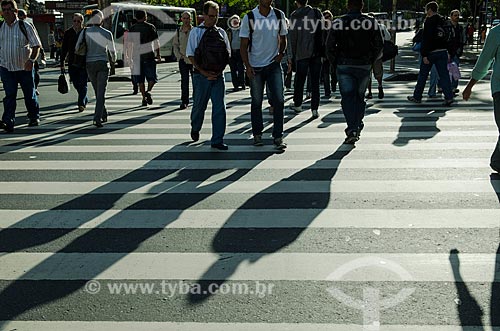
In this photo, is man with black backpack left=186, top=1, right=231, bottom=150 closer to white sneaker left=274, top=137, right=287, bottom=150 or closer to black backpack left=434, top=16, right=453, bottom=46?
white sneaker left=274, top=137, right=287, bottom=150

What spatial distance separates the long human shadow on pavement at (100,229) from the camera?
4.03 metres

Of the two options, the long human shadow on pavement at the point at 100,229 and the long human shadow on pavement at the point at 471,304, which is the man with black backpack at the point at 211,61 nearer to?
the long human shadow on pavement at the point at 100,229

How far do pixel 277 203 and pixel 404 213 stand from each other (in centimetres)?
115

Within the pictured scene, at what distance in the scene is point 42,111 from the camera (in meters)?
13.5

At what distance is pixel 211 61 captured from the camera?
27.5ft

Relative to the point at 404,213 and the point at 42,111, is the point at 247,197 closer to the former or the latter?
the point at 404,213

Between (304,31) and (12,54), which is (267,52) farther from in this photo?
(12,54)

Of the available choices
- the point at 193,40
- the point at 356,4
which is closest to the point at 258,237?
the point at 193,40

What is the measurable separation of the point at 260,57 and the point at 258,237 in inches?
156

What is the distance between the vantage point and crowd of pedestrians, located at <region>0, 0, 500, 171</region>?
27.6 ft

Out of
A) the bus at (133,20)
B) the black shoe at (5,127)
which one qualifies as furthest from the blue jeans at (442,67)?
the bus at (133,20)

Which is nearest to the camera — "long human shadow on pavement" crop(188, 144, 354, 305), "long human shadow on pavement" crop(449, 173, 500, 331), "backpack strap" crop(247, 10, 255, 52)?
"long human shadow on pavement" crop(449, 173, 500, 331)

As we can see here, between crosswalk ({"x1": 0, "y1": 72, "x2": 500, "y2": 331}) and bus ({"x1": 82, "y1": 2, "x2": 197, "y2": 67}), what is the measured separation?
22.8m

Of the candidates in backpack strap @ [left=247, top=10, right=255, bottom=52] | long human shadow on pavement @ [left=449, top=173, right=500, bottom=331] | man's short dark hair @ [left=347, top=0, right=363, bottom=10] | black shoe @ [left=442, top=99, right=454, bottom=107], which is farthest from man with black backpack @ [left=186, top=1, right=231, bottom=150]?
black shoe @ [left=442, top=99, right=454, bottom=107]
